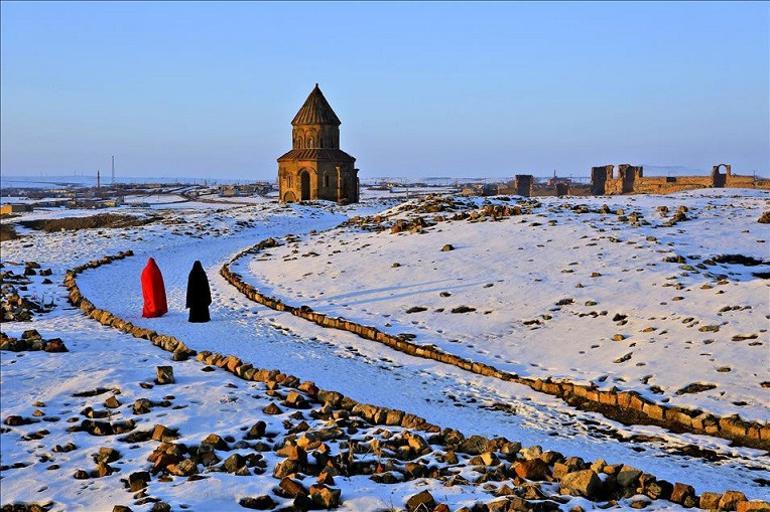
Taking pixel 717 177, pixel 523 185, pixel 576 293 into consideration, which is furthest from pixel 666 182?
pixel 576 293

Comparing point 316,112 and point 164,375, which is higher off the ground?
point 316,112

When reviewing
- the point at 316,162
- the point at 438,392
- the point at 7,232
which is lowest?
the point at 7,232

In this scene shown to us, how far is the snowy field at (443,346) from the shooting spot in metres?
7.45

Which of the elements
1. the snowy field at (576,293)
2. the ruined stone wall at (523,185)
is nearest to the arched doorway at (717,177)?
the ruined stone wall at (523,185)

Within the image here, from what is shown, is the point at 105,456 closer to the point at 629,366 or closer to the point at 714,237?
the point at 629,366

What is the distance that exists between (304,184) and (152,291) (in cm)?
4105

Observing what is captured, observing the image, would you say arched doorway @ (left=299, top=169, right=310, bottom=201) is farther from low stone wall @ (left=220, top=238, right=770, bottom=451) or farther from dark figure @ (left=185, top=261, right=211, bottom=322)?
low stone wall @ (left=220, top=238, right=770, bottom=451)

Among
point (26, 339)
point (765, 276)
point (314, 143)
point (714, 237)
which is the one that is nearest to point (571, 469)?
point (26, 339)

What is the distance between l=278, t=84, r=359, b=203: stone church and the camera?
55312 millimetres

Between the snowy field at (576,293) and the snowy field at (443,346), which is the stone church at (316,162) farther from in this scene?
the snowy field at (443,346)

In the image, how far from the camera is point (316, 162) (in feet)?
180

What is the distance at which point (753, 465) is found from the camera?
767 centimetres

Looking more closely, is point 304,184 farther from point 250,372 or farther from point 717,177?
point 250,372

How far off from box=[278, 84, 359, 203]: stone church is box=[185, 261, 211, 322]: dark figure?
40.3 metres
